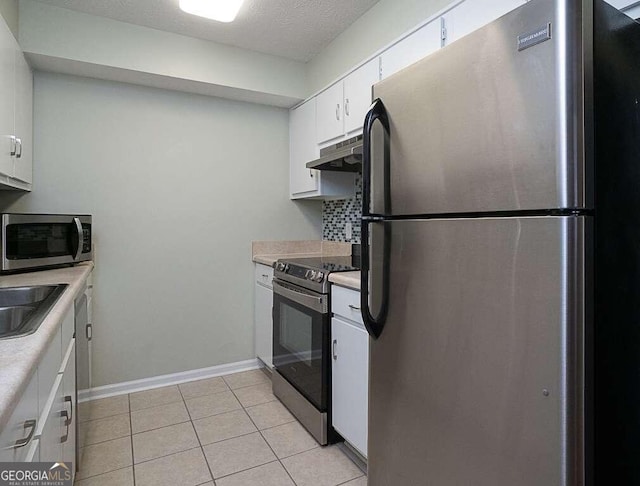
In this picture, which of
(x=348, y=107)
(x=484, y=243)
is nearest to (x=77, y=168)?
(x=348, y=107)

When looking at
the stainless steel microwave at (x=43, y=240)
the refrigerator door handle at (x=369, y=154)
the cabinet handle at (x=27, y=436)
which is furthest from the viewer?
the stainless steel microwave at (x=43, y=240)

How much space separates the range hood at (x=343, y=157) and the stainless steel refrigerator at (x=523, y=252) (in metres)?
0.91

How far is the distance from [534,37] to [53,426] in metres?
1.66

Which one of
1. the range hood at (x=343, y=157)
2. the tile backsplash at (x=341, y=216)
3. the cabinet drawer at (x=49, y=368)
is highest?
the range hood at (x=343, y=157)

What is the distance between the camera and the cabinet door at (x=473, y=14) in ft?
4.84

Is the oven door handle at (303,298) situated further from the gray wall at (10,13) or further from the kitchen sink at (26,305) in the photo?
the gray wall at (10,13)

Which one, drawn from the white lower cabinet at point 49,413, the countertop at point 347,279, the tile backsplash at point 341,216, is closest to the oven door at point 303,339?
the countertop at point 347,279

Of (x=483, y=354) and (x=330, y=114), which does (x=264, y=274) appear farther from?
(x=483, y=354)

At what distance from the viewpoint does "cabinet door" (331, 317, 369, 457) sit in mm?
1738

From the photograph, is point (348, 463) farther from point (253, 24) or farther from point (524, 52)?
point (253, 24)

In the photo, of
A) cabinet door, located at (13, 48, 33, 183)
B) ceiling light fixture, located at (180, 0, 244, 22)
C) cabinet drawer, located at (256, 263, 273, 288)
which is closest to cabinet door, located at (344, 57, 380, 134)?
ceiling light fixture, located at (180, 0, 244, 22)

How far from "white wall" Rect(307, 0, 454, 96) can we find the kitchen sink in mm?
2089

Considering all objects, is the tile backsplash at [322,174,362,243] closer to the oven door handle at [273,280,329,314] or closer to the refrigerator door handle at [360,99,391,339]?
the oven door handle at [273,280,329,314]

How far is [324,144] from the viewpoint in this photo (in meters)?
2.72
